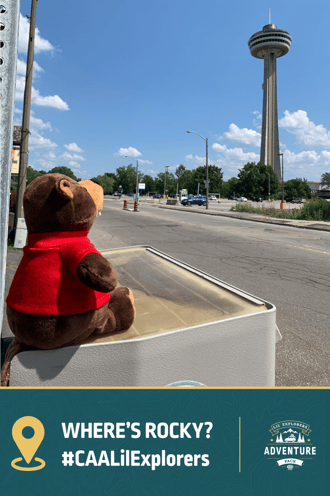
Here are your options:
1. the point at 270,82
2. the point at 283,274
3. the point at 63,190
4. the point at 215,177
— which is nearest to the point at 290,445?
the point at 63,190

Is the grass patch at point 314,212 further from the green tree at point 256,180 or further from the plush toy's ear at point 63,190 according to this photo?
the green tree at point 256,180

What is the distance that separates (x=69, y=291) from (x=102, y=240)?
1044cm

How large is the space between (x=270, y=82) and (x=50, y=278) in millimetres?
123679

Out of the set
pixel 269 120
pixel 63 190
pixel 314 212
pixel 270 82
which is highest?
pixel 270 82

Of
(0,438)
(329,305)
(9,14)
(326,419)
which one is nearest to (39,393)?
(0,438)

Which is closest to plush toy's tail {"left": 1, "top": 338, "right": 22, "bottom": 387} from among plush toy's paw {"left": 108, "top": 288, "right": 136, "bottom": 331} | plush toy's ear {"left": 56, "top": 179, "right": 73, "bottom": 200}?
plush toy's paw {"left": 108, "top": 288, "right": 136, "bottom": 331}

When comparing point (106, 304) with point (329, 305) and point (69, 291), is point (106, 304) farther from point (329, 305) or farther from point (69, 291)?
point (329, 305)

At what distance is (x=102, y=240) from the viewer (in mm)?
11992

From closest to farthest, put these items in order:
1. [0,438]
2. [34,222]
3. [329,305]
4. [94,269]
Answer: [0,438] < [94,269] < [34,222] < [329,305]

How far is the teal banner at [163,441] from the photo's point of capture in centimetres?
127

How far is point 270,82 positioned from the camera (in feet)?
356

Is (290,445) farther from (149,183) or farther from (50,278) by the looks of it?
(149,183)

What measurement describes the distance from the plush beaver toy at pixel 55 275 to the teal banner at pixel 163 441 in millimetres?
391

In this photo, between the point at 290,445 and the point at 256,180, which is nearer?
the point at 290,445
